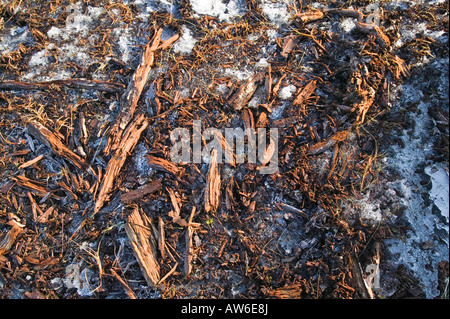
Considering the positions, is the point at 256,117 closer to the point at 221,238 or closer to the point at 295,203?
the point at 295,203

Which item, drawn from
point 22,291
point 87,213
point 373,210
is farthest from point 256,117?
point 22,291

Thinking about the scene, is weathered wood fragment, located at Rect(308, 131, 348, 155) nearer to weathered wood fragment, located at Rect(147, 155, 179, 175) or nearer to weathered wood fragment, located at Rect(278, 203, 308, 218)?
weathered wood fragment, located at Rect(278, 203, 308, 218)

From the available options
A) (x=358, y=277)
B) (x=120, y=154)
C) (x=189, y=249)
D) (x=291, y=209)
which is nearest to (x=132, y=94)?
(x=120, y=154)

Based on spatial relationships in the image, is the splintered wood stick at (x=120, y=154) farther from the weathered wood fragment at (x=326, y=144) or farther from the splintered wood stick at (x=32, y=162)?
the weathered wood fragment at (x=326, y=144)

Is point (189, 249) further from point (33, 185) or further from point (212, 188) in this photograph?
point (33, 185)

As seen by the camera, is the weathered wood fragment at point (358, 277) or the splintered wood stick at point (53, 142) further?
the splintered wood stick at point (53, 142)

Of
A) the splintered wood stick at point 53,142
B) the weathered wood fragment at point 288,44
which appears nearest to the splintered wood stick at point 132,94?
the splintered wood stick at point 53,142

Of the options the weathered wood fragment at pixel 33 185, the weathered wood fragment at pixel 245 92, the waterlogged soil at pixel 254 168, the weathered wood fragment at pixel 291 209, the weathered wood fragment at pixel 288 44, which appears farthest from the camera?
the weathered wood fragment at pixel 288 44
